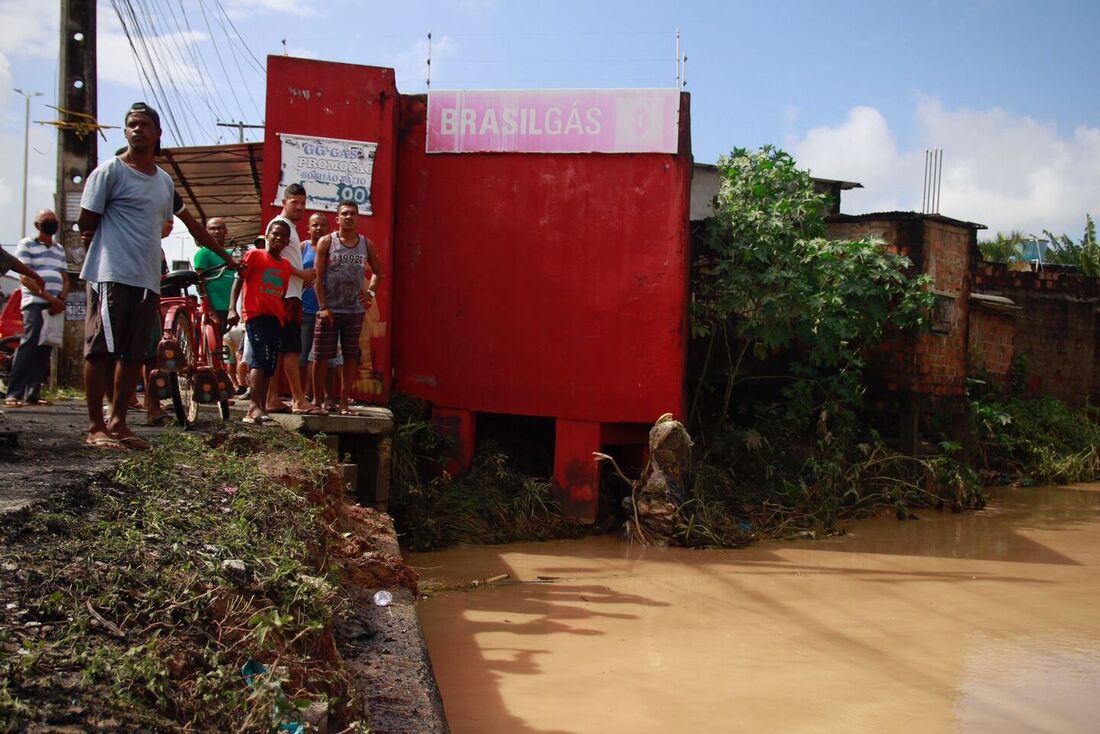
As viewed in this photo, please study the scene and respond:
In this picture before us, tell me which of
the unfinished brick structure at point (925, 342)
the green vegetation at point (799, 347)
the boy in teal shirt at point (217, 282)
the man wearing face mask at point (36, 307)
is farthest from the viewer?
the unfinished brick structure at point (925, 342)

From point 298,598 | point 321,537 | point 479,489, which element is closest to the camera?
point 298,598

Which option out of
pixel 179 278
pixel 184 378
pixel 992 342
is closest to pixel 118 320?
pixel 184 378

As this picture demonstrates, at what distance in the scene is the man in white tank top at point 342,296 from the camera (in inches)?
277

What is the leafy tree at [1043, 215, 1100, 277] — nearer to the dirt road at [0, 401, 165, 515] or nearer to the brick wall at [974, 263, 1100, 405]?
the brick wall at [974, 263, 1100, 405]

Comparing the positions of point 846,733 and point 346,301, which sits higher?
point 346,301

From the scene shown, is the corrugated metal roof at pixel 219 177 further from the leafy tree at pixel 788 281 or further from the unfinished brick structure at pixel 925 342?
the unfinished brick structure at pixel 925 342

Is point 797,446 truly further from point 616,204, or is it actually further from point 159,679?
point 159,679

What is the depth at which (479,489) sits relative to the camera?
8.96 m

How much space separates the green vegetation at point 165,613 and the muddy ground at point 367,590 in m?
0.10

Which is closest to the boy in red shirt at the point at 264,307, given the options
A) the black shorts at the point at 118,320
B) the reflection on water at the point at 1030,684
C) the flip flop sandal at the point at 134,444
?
the black shorts at the point at 118,320

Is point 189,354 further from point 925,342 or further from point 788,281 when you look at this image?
point 925,342

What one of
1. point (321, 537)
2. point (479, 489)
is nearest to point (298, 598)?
point (321, 537)

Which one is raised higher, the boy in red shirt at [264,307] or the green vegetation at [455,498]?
the boy in red shirt at [264,307]

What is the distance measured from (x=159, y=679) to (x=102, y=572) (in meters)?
0.59
